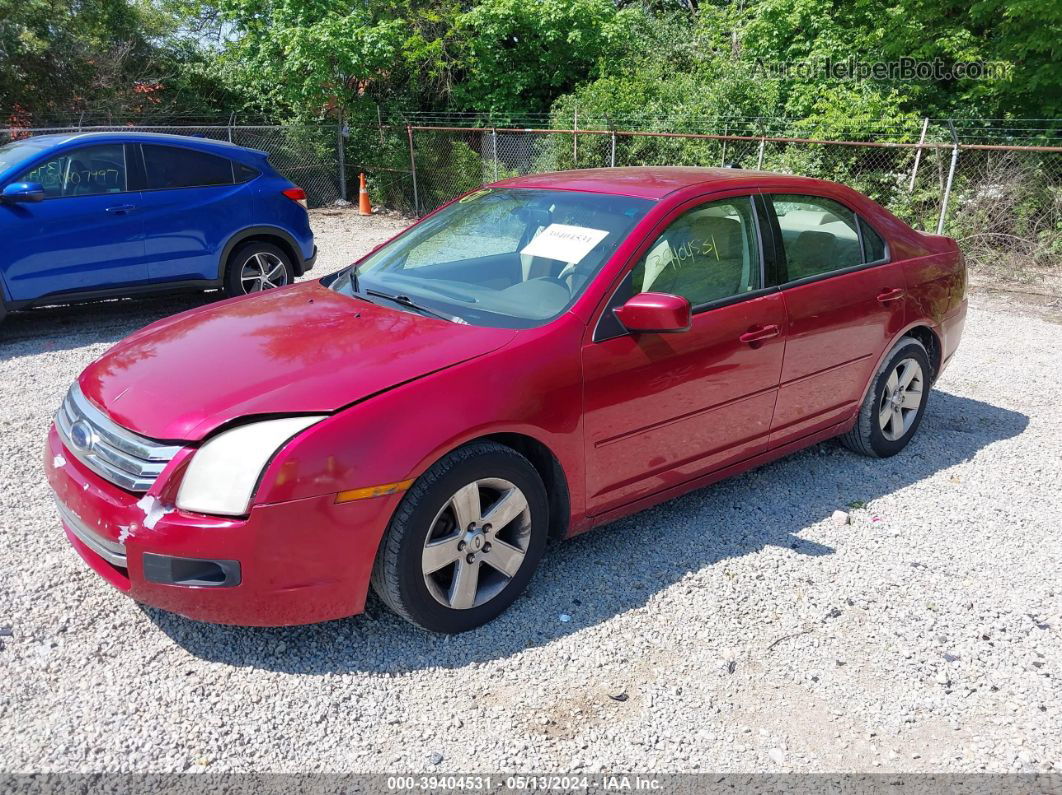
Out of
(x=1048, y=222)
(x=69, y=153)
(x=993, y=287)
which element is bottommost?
(x=993, y=287)

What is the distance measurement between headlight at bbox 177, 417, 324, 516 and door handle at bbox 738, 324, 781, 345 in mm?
2100

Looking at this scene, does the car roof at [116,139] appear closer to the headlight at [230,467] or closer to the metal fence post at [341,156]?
the headlight at [230,467]

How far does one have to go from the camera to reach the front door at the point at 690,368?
140 inches

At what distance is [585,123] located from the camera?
16047 millimetres

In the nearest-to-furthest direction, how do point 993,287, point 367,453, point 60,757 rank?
point 60,757, point 367,453, point 993,287

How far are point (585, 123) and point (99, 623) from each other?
564 inches

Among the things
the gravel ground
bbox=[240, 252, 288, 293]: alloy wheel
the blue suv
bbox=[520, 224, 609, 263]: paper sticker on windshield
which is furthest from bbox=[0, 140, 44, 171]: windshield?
bbox=[520, 224, 609, 263]: paper sticker on windshield

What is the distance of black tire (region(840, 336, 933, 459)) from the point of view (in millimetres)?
4918

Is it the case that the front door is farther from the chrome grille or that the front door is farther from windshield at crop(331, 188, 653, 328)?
the chrome grille

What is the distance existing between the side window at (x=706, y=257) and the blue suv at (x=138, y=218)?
17.8 ft

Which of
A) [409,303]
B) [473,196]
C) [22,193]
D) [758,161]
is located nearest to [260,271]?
[22,193]

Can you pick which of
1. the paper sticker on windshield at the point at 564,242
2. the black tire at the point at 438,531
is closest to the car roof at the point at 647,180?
the paper sticker on windshield at the point at 564,242

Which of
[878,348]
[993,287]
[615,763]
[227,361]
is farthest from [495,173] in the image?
[615,763]

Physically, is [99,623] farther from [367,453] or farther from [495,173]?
[495,173]
